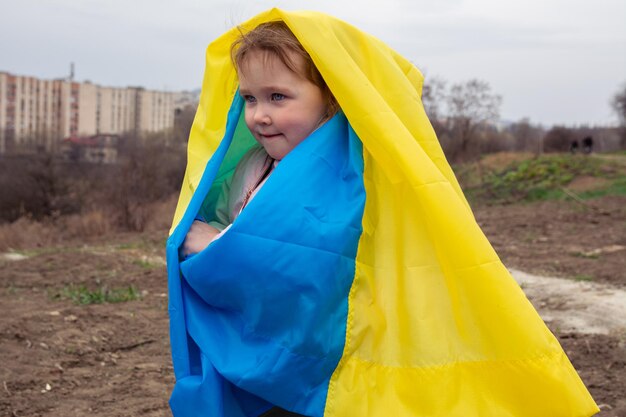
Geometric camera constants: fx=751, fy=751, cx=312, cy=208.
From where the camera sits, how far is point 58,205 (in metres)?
31.7

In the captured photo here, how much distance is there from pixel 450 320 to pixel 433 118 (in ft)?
93.8

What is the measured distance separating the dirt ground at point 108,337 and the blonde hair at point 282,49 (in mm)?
2424

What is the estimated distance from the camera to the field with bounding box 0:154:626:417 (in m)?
4.38

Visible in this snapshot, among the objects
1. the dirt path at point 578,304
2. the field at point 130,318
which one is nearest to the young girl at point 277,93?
the field at point 130,318

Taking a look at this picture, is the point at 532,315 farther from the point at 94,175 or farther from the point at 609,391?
the point at 94,175

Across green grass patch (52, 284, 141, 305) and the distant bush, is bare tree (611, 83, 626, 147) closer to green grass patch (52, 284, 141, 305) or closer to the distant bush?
the distant bush

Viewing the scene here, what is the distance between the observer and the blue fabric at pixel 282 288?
2.12 m

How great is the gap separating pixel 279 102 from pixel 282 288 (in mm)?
605

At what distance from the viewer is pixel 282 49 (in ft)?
7.57

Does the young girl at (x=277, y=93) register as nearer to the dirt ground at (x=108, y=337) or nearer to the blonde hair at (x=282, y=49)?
the blonde hair at (x=282, y=49)

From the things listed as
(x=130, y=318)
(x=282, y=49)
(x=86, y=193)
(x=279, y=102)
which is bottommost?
(x=86, y=193)

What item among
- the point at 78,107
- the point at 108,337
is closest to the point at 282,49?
the point at 108,337

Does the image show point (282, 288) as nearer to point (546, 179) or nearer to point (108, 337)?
point (108, 337)

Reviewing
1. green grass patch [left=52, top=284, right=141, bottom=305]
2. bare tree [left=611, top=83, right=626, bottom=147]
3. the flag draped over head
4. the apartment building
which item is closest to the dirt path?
green grass patch [left=52, top=284, right=141, bottom=305]
